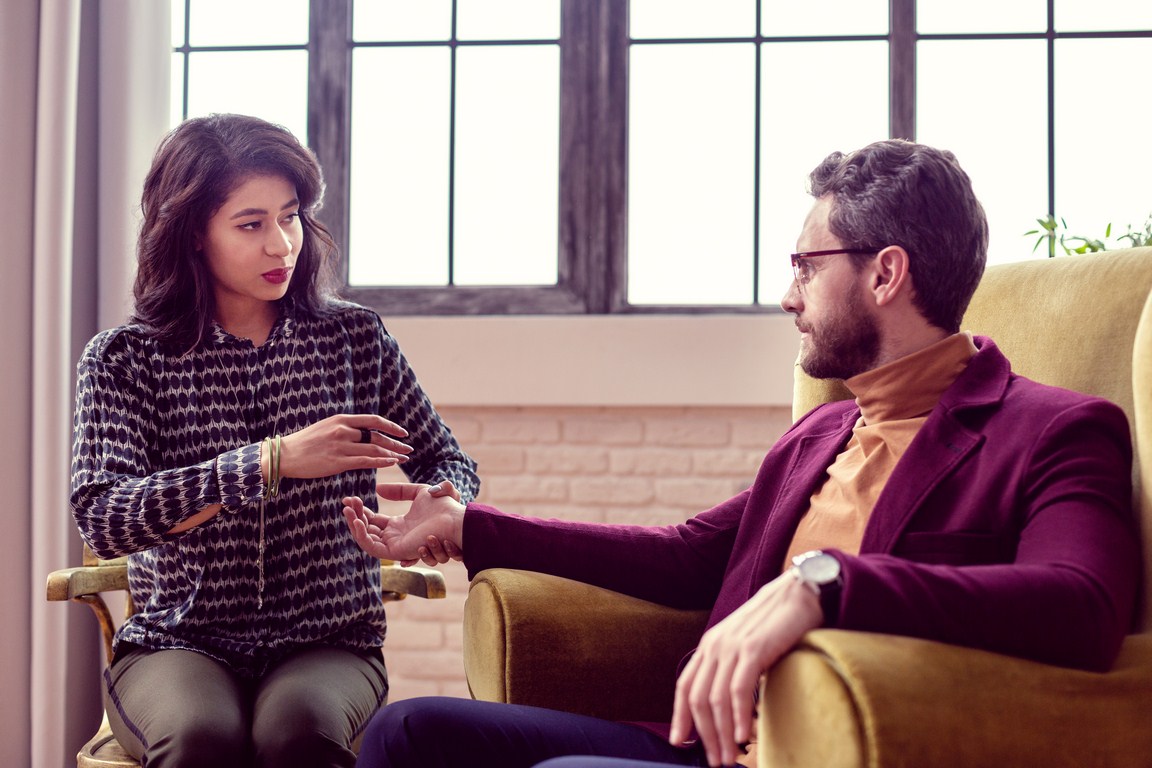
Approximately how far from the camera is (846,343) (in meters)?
1.45

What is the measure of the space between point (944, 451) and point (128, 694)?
1193mm

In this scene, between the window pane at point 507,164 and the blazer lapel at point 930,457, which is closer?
the blazer lapel at point 930,457

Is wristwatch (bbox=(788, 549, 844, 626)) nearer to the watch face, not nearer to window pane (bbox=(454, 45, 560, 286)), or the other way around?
the watch face

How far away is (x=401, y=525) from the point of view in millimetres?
1665

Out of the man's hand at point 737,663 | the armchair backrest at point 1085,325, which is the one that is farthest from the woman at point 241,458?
the armchair backrest at point 1085,325

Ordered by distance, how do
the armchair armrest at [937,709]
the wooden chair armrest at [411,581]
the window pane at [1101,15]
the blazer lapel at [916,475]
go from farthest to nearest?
the window pane at [1101,15]
the wooden chair armrest at [411,581]
the blazer lapel at [916,475]
the armchair armrest at [937,709]

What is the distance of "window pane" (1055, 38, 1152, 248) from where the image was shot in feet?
9.59

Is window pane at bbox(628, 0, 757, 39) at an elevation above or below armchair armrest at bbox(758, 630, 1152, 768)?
above

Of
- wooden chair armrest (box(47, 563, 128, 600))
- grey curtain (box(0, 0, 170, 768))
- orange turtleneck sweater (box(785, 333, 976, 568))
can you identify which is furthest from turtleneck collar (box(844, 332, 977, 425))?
grey curtain (box(0, 0, 170, 768))

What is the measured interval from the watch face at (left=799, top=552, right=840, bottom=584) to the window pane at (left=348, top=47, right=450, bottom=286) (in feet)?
7.12

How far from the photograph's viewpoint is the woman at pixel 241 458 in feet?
5.14

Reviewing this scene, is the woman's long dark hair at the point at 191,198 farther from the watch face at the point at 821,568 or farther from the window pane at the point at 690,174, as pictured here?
the window pane at the point at 690,174

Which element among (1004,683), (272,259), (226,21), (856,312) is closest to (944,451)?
(856,312)

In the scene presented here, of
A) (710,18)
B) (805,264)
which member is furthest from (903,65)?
(805,264)
